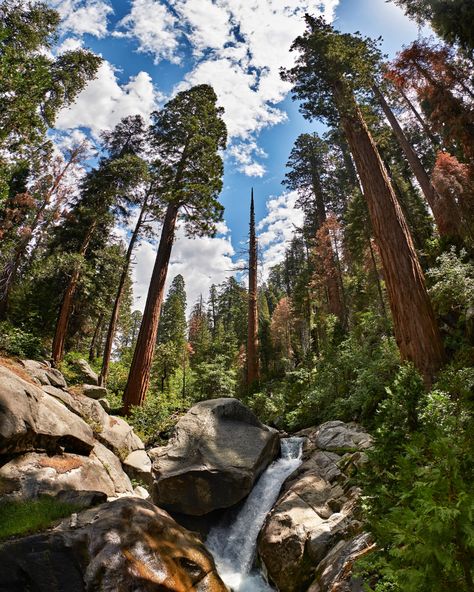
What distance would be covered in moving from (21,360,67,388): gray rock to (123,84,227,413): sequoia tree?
2556 mm

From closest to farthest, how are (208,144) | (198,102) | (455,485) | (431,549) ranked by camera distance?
(431,549)
(455,485)
(208,144)
(198,102)

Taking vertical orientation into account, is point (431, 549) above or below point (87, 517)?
below

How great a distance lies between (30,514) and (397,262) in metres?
8.97

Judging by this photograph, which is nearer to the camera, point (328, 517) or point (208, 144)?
point (328, 517)

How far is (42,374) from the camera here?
9.88m

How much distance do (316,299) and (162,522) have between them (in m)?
24.9

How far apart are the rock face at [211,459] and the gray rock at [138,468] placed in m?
0.27

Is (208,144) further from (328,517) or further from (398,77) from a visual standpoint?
(328,517)

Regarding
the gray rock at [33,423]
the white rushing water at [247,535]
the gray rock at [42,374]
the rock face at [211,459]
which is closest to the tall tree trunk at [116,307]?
the gray rock at [42,374]

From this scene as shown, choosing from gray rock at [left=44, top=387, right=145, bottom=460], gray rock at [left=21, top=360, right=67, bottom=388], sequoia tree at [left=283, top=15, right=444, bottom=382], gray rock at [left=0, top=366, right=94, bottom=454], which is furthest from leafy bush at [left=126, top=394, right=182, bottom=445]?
sequoia tree at [left=283, top=15, right=444, bottom=382]

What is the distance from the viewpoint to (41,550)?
4473 millimetres

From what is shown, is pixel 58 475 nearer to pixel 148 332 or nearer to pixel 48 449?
pixel 48 449

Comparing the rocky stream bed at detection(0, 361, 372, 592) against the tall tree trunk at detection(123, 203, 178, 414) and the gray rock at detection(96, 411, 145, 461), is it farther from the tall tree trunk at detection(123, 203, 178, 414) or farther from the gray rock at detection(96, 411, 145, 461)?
the tall tree trunk at detection(123, 203, 178, 414)

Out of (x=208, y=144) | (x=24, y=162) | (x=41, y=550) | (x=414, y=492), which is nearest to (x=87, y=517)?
(x=41, y=550)
